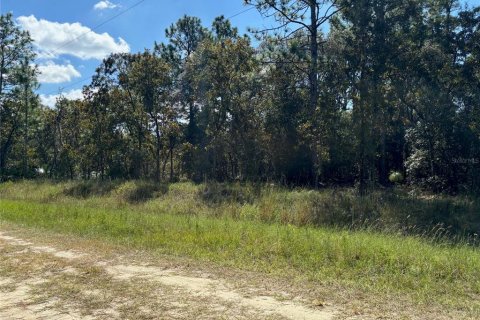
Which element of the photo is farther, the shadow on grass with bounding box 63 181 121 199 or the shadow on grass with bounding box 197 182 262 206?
the shadow on grass with bounding box 63 181 121 199

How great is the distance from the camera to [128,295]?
19.2ft

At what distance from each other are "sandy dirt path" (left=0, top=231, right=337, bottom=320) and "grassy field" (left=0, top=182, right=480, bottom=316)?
112cm

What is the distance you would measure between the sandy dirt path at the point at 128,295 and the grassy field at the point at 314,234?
3.68 ft

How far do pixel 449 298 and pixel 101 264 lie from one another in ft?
17.7

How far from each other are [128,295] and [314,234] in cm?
473

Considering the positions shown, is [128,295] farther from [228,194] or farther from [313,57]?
[313,57]

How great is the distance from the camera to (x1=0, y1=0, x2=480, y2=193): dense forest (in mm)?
20750

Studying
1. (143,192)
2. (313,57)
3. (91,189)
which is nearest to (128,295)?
(143,192)

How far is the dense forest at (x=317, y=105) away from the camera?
68.1ft

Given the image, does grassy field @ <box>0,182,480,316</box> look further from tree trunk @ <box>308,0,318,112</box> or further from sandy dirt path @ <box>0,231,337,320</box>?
tree trunk @ <box>308,0,318,112</box>

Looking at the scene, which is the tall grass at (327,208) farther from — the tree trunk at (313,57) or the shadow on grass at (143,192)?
the tree trunk at (313,57)

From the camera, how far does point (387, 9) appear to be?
20.4m

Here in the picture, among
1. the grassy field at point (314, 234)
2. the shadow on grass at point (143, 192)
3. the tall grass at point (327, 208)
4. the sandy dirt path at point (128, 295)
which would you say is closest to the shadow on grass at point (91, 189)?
the shadow on grass at point (143, 192)

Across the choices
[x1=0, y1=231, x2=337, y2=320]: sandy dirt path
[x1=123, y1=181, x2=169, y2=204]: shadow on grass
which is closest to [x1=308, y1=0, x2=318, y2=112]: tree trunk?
[x1=123, y1=181, x2=169, y2=204]: shadow on grass
